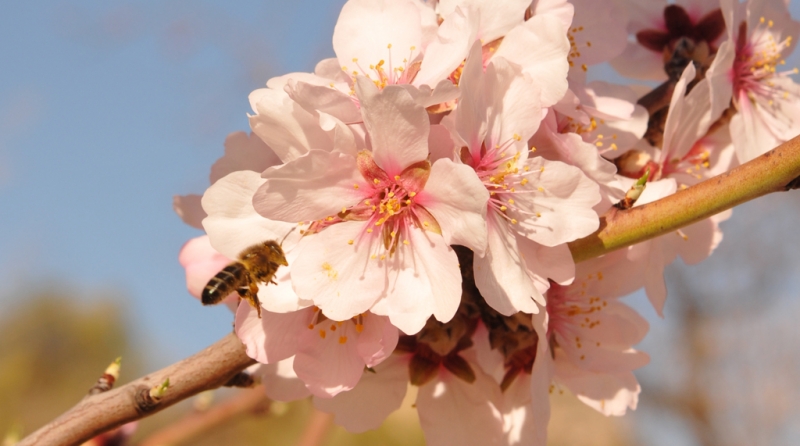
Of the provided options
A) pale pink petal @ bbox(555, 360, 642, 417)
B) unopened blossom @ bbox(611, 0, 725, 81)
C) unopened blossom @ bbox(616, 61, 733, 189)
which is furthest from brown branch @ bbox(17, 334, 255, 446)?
unopened blossom @ bbox(611, 0, 725, 81)

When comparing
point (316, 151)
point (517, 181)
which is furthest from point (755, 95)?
point (316, 151)

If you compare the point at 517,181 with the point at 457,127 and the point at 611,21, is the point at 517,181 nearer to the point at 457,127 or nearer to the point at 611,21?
the point at 457,127

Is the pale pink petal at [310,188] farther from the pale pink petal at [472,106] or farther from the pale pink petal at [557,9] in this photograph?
the pale pink petal at [557,9]

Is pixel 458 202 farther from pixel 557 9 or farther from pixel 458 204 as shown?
pixel 557 9

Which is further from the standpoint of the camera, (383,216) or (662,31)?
(662,31)

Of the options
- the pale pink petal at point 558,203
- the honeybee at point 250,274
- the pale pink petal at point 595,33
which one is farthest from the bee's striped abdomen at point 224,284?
the pale pink petal at point 595,33

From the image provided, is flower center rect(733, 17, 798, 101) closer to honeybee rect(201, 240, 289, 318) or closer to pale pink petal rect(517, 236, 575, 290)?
pale pink petal rect(517, 236, 575, 290)

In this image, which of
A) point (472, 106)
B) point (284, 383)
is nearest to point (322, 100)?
point (472, 106)
